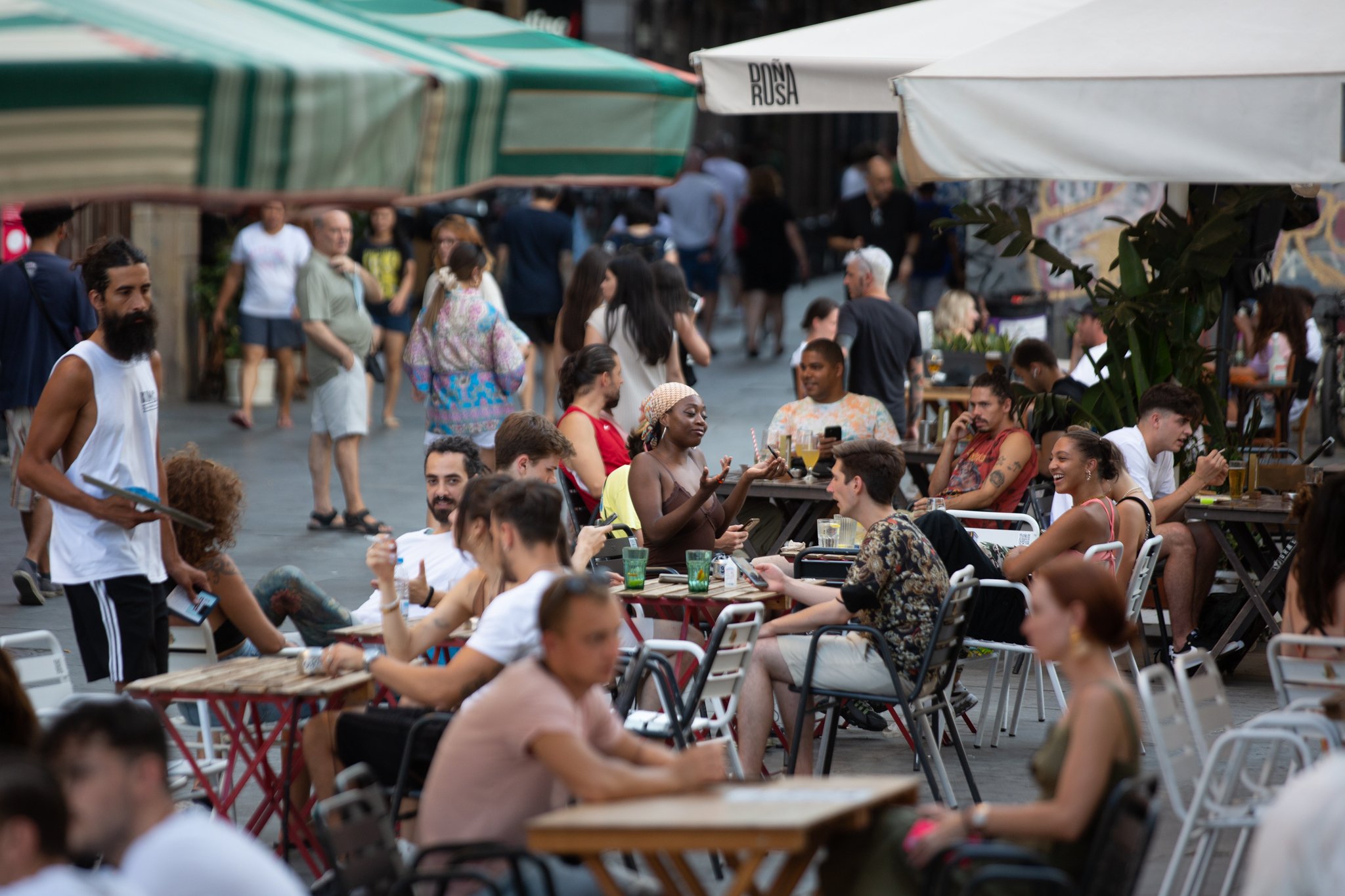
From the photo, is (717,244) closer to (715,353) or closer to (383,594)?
(715,353)

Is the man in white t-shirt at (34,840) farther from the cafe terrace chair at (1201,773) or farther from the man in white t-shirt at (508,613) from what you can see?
the cafe terrace chair at (1201,773)

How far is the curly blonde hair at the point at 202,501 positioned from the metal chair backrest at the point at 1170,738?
3.04 meters

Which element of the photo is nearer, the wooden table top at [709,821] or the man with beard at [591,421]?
the wooden table top at [709,821]

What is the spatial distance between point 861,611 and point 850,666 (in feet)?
0.66

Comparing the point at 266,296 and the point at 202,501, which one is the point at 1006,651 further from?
the point at 266,296

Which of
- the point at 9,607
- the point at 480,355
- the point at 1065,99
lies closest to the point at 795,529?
the point at 480,355

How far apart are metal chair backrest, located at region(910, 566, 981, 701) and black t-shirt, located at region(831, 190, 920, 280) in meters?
9.59

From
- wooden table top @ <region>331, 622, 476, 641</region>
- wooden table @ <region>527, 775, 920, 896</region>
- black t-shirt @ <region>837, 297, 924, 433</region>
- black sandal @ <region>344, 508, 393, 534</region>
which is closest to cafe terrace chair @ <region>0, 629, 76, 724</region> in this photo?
wooden table top @ <region>331, 622, 476, 641</region>

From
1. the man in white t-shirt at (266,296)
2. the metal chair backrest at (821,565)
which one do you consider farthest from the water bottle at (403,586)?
the man in white t-shirt at (266,296)

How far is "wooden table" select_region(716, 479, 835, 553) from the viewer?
834cm

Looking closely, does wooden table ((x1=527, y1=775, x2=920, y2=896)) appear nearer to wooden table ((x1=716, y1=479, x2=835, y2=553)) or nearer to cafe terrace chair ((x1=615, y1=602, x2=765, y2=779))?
cafe terrace chair ((x1=615, y1=602, x2=765, y2=779))

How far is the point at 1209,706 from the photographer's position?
4621 mm

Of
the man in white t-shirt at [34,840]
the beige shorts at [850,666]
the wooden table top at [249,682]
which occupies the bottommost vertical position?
the beige shorts at [850,666]

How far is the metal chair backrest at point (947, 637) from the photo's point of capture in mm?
5582
